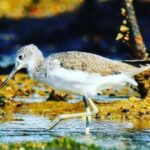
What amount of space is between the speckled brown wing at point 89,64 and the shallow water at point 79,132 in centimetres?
96

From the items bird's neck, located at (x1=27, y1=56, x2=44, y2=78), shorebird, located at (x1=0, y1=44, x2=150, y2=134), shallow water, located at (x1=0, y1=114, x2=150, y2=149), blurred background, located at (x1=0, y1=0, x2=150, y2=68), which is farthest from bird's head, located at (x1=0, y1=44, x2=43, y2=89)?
blurred background, located at (x1=0, y1=0, x2=150, y2=68)

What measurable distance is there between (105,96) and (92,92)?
469 centimetres

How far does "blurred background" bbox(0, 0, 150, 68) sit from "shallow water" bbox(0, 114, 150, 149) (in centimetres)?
1216

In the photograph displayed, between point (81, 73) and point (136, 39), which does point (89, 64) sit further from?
point (136, 39)

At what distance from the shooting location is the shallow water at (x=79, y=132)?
11.3m

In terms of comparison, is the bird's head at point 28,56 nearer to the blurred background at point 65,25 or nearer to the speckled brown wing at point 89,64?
the speckled brown wing at point 89,64

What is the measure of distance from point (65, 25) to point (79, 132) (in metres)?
17.9

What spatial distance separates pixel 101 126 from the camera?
12.9m

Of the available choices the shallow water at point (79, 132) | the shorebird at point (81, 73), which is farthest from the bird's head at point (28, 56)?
the shallow water at point (79, 132)

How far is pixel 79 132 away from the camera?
484 inches

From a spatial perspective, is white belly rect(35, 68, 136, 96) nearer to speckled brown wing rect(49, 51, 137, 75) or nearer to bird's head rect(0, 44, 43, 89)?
speckled brown wing rect(49, 51, 137, 75)

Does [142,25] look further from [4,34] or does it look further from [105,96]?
[105,96]

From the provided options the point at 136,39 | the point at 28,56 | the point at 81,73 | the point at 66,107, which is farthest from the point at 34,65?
the point at 136,39

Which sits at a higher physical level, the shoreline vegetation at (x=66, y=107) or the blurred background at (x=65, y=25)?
the blurred background at (x=65, y=25)
